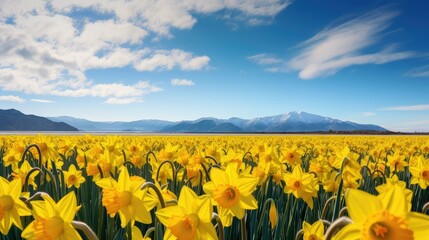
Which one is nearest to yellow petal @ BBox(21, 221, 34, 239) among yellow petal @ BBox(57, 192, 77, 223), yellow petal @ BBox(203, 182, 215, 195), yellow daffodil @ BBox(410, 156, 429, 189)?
yellow petal @ BBox(57, 192, 77, 223)

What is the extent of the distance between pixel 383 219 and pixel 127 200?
1186 millimetres

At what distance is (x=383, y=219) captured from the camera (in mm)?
1120

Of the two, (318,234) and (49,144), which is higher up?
(49,144)

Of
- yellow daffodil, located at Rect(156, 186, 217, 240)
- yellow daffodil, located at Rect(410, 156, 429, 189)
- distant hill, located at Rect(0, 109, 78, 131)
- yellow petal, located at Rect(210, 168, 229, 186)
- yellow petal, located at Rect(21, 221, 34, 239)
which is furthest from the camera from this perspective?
distant hill, located at Rect(0, 109, 78, 131)

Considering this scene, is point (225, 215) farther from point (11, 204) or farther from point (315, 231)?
point (11, 204)

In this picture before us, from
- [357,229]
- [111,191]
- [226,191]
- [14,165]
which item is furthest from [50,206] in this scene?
[14,165]

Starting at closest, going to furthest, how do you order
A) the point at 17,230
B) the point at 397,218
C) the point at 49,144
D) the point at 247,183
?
the point at 397,218, the point at 247,183, the point at 17,230, the point at 49,144

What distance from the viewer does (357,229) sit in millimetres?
1144

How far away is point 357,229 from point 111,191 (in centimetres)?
118

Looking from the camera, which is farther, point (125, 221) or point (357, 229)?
point (125, 221)

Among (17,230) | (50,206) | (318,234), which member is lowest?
(17,230)

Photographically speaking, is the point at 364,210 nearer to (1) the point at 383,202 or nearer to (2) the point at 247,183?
(1) the point at 383,202

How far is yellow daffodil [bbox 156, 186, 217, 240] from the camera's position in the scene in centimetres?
151

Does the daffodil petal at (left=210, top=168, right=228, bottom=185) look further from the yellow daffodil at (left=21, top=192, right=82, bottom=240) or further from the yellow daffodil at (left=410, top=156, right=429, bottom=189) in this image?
the yellow daffodil at (left=410, top=156, right=429, bottom=189)
